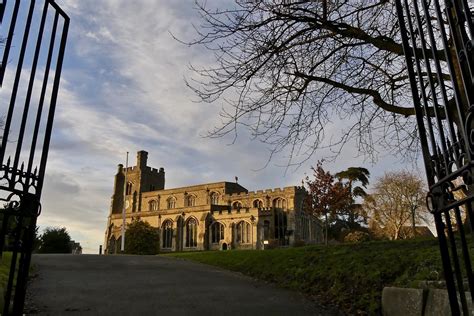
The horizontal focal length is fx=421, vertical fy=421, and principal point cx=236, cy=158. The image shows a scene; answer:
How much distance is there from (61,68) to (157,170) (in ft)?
262

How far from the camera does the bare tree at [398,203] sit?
4447cm

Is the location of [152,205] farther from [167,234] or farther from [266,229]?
[266,229]

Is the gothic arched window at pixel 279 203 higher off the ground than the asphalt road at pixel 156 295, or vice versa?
the gothic arched window at pixel 279 203

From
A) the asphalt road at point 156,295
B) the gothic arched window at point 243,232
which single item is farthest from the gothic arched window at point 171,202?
the asphalt road at point 156,295

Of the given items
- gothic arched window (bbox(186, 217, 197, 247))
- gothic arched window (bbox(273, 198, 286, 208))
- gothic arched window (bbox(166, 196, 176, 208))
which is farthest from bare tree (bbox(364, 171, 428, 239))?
gothic arched window (bbox(166, 196, 176, 208))

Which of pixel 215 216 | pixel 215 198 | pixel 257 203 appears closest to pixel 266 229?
pixel 215 216

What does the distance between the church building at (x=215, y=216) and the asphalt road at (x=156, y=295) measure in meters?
34.9

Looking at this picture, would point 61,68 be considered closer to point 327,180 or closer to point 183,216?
point 327,180

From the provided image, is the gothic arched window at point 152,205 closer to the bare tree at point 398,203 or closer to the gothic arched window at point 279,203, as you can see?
the gothic arched window at point 279,203

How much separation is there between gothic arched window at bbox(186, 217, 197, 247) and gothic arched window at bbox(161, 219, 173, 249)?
10.4 feet

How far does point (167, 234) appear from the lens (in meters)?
64.6

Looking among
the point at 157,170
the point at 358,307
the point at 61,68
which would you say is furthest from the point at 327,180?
the point at 157,170

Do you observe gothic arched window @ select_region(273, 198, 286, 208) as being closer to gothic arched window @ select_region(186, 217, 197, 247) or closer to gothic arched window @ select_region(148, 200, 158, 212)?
gothic arched window @ select_region(186, 217, 197, 247)

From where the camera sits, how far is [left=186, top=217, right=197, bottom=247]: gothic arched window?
201 feet
